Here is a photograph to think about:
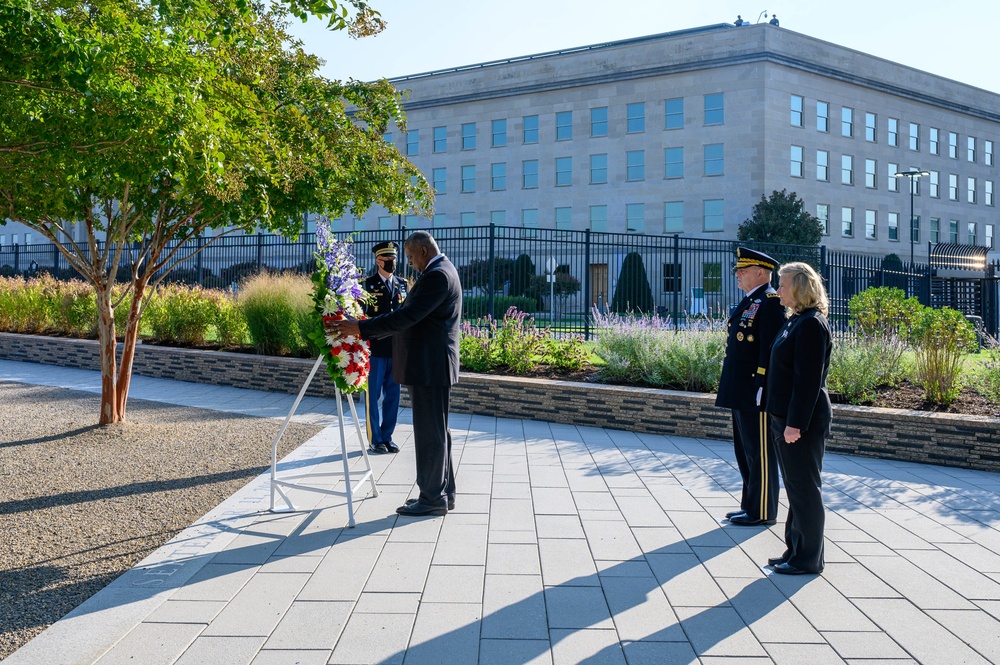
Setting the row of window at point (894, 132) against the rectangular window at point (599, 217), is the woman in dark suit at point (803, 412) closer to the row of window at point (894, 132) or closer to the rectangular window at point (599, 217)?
the rectangular window at point (599, 217)

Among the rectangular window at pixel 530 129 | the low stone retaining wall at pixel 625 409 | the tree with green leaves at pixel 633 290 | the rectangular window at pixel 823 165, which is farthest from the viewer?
the rectangular window at pixel 530 129

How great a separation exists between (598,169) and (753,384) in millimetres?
44851

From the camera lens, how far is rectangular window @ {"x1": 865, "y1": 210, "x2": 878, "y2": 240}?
163ft

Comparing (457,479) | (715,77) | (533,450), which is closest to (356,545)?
(457,479)

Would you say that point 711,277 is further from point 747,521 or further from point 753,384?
point 747,521

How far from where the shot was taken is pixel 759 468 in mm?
6109

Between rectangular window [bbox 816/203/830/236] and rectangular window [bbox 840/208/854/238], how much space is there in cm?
124

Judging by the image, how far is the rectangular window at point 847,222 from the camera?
48.6m

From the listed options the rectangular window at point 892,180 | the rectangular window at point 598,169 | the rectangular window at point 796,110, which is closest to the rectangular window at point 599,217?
the rectangular window at point 598,169

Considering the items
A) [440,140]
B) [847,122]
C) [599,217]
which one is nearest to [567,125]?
[599,217]

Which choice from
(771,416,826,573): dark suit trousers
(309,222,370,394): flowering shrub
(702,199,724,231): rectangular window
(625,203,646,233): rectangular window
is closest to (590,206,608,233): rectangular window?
(625,203,646,233): rectangular window

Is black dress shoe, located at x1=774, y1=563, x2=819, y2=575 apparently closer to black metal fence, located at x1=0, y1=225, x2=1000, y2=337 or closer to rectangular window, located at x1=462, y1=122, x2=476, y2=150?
black metal fence, located at x1=0, y1=225, x2=1000, y2=337

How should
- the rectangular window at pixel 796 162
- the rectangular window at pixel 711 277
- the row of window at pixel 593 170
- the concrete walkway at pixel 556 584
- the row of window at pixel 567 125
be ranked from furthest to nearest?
the row of window at pixel 567 125 → the row of window at pixel 593 170 → the rectangular window at pixel 796 162 → the rectangular window at pixel 711 277 → the concrete walkway at pixel 556 584

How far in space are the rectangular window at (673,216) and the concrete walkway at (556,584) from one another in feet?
133
